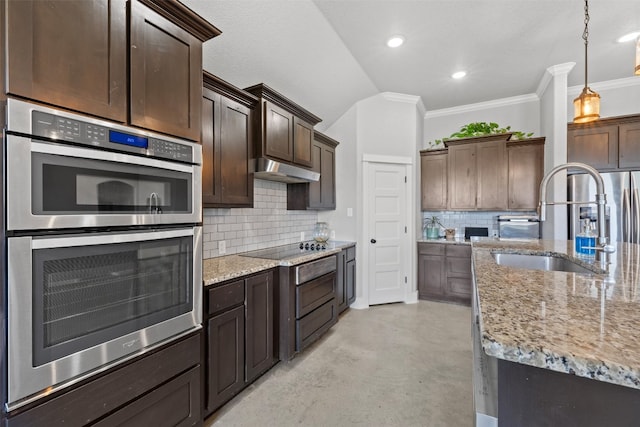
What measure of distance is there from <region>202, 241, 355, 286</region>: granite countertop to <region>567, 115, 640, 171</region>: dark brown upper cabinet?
12.2 feet

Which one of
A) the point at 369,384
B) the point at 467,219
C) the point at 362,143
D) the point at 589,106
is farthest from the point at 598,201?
the point at 467,219

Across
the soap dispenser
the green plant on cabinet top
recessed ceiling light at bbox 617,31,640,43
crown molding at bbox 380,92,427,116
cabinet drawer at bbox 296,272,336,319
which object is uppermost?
recessed ceiling light at bbox 617,31,640,43

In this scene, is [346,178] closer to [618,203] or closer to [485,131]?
[485,131]

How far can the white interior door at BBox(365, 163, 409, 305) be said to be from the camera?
13.8ft

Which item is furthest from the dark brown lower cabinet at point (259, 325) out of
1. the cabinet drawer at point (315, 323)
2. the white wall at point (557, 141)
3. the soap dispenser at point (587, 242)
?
the white wall at point (557, 141)

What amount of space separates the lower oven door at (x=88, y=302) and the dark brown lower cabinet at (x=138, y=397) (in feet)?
0.16

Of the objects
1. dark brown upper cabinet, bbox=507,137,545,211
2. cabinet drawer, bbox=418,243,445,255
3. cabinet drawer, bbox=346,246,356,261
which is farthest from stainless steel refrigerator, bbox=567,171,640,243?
cabinet drawer, bbox=346,246,356,261

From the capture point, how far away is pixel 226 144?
240 cm

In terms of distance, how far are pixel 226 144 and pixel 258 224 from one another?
1111 millimetres

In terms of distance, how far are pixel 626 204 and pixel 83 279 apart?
16.5 feet

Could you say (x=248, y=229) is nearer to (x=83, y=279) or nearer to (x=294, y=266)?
(x=294, y=266)

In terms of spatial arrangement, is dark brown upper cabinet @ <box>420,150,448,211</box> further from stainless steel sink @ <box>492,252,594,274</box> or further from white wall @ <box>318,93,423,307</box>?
stainless steel sink @ <box>492,252,594,274</box>

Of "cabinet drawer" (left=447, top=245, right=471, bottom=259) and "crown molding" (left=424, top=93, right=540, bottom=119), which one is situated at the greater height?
"crown molding" (left=424, top=93, right=540, bottom=119)

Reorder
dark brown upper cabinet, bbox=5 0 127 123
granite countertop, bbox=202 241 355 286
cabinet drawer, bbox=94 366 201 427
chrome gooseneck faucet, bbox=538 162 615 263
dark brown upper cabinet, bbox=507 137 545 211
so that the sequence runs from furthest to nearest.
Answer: dark brown upper cabinet, bbox=507 137 545 211 → granite countertop, bbox=202 241 355 286 → chrome gooseneck faucet, bbox=538 162 615 263 → cabinet drawer, bbox=94 366 201 427 → dark brown upper cabinet, bbox=5 0 127 123
